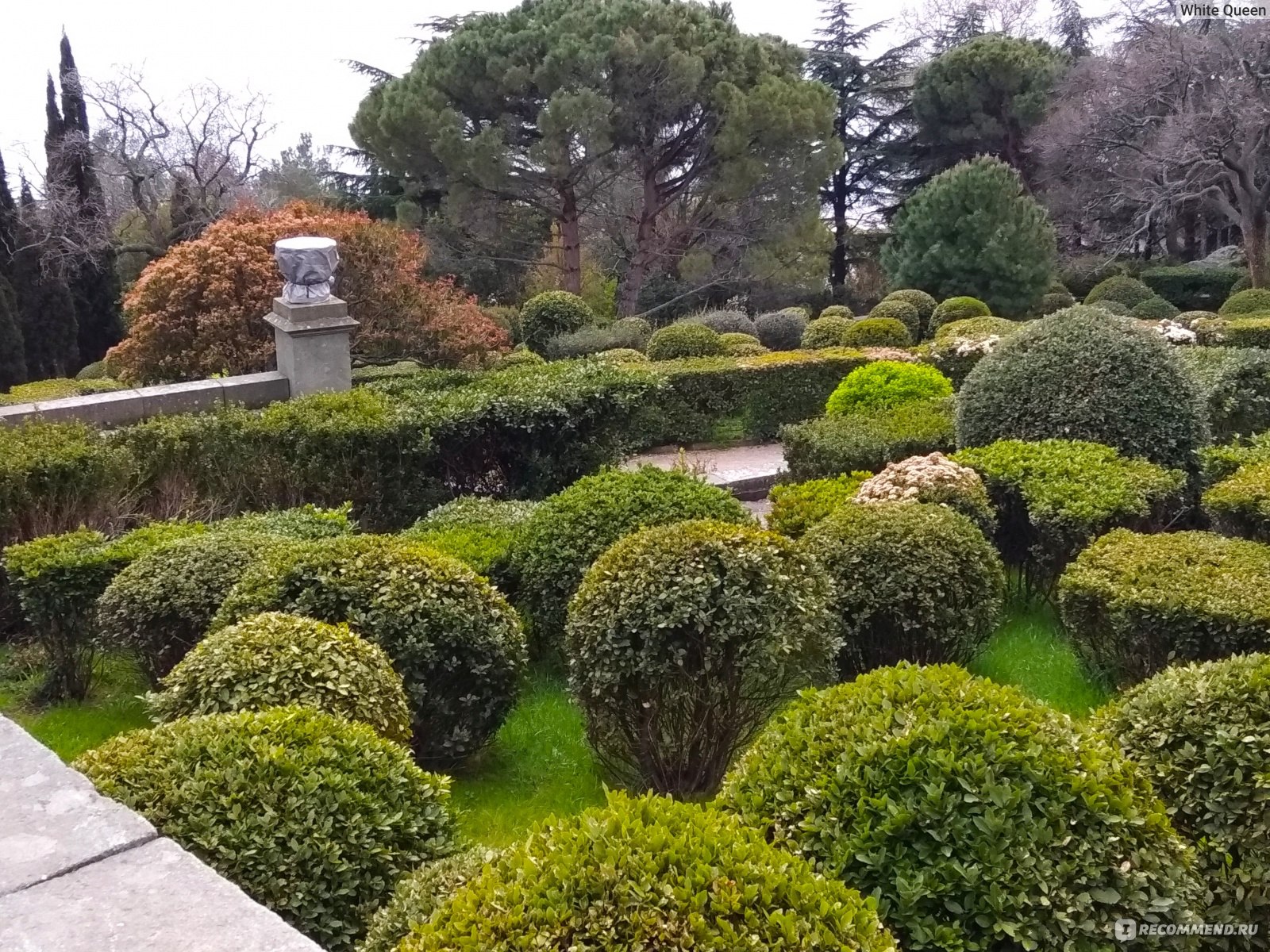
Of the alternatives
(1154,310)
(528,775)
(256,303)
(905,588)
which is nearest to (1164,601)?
(905,588)

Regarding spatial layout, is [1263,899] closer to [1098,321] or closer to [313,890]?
[313,890]

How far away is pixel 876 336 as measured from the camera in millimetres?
17484

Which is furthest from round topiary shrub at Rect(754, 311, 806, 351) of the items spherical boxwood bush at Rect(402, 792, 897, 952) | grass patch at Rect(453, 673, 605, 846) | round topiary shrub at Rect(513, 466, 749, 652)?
spherical boxwood bush at Rect(402, 792, 897, 952)

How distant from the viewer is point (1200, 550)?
15.8 feet

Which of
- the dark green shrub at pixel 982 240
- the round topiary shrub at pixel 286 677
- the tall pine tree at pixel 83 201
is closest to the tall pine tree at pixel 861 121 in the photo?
the dark green shrub at pixel 982 240

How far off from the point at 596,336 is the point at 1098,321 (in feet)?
37.0

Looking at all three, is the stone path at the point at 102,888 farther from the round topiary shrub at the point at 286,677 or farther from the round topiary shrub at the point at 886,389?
the round topiary shrub at the point at 886,389

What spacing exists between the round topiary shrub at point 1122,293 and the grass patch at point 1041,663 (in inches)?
797

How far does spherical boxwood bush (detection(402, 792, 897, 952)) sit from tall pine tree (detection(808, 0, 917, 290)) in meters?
30.1

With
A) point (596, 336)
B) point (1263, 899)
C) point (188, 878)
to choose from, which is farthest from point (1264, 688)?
point (596, 336)

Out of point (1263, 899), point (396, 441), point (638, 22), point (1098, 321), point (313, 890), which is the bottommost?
point (1263, 899)

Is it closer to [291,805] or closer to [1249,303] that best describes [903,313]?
[1249,303]

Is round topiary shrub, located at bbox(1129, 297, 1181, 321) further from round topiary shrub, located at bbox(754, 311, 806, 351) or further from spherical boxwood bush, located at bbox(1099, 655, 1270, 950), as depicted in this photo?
spherical boxwood bush, located at bbox(1099, 655, 1270, 950)

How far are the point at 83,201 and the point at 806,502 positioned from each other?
73.1 feet
